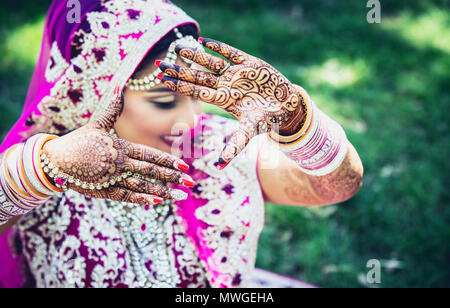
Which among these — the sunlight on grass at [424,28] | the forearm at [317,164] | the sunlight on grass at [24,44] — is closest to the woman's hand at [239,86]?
the forearm at [317,164]

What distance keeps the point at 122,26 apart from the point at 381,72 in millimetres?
3242

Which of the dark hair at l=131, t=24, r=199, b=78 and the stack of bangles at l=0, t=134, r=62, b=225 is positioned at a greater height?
the dark hair at l=131, t=24, r=199, b=78

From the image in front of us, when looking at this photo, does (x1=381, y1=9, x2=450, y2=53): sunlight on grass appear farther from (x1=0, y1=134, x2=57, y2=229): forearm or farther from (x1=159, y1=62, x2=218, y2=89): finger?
(x1=0, y1=134, x2=57, y2=229): forearm

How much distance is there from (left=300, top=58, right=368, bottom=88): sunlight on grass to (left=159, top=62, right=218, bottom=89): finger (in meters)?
2.91

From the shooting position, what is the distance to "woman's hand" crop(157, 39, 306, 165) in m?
1.30

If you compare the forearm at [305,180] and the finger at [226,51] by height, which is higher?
the finger at [226,51]

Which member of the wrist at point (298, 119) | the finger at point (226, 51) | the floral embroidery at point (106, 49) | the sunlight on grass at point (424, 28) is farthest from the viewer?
the sunlight on grass at point (424, 28)

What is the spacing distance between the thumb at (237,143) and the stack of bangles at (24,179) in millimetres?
565

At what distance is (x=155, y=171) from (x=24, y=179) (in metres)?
0.42

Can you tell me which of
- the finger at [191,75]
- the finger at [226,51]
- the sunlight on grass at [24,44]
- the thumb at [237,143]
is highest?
the sunlight on grass at [24,44]

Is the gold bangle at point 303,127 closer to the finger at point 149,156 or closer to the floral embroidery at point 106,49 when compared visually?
the finger at point 149,156

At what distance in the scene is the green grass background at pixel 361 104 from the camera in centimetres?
263

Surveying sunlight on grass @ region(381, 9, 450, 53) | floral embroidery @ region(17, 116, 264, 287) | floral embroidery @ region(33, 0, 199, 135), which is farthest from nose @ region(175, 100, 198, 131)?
sunlight on grass @ region(381, 9, 450, 53)

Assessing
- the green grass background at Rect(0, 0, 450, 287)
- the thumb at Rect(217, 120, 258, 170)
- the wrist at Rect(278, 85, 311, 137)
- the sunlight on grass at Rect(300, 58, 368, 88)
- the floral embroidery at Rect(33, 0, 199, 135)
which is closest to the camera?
the thumb at Rect(217, 120, 258, 170)
